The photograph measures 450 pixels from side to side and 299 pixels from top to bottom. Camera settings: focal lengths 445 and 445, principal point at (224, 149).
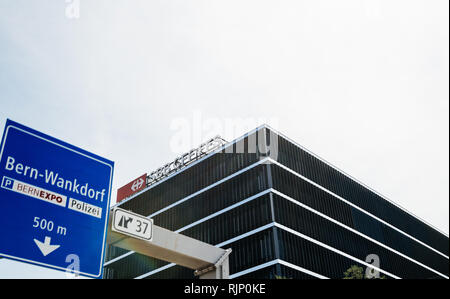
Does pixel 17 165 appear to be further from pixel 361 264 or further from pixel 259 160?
pixel 361 264

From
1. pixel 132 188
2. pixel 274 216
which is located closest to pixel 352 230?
pixel 274 216

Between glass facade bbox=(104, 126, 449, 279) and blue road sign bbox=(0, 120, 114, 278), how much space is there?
36807mm

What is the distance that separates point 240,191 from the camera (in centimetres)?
5109

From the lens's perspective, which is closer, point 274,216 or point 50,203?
point 50,203

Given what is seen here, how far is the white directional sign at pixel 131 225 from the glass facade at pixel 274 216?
34.2 metres

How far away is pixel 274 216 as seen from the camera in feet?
151

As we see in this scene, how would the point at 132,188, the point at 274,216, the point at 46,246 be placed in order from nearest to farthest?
the point at 46,246, the point at 274,216, the point at 132,188

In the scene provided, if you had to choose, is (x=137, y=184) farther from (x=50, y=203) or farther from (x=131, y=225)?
(x=50, y=203)

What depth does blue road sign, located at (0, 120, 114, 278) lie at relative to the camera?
7.09 meters

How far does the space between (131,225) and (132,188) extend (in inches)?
2230

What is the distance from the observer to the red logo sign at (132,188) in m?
64.4

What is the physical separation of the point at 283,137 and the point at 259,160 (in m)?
5.26

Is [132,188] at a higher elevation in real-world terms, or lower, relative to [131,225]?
higher
